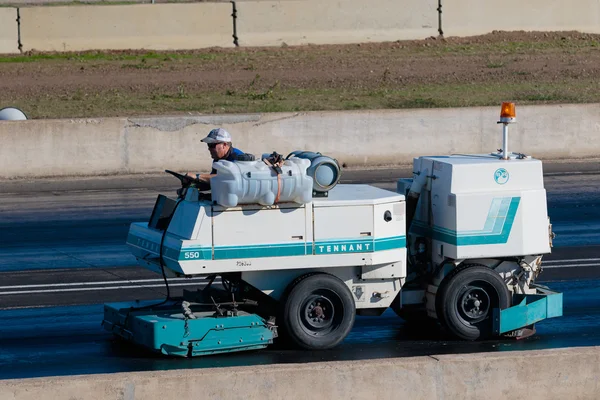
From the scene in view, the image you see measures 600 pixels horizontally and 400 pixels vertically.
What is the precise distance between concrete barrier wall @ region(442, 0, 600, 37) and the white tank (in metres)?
27.6

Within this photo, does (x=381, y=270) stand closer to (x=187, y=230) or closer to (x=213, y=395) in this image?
(x=187, y=230)

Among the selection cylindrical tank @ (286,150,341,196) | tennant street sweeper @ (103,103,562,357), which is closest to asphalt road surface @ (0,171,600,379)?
tennant street sweeper @ (103,103,562,357)

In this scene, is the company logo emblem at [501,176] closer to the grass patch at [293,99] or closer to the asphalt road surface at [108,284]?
the asphalt road surface at [108,284]

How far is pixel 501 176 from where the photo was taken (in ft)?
36.6

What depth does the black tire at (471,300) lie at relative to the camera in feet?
36.4

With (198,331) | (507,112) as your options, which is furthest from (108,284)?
(507,112)

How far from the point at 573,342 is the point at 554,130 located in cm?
1240

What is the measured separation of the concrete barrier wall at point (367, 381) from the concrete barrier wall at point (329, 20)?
28080mm

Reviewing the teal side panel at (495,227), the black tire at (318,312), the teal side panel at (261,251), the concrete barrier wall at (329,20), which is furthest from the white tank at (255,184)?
the concrete barrier wall at (329,20)

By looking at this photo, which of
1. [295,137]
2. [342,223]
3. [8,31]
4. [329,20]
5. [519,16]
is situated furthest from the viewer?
[519,16]

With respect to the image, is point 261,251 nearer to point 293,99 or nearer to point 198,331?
point 198,331

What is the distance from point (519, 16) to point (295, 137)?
1782cm

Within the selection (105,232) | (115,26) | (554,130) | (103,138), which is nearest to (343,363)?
(105,232)

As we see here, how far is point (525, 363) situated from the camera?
27.2 feet
